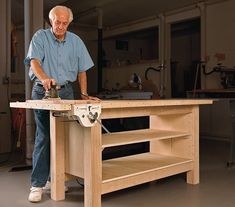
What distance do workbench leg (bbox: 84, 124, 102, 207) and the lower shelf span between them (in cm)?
8

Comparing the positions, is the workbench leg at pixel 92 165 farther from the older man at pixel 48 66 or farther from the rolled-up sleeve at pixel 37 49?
the rolled-up sleeve at pixel 37 49

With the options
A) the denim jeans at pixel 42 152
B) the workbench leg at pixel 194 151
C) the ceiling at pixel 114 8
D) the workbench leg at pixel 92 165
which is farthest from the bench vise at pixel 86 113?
the ceiling at pixel 114 8

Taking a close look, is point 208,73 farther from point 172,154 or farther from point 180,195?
point 180,195

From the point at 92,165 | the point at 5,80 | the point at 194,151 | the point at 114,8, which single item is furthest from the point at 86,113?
the point at 114,8

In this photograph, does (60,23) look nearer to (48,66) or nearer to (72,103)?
(48,66)

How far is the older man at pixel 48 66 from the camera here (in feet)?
7.19

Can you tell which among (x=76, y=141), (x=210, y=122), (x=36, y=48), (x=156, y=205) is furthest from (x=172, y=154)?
(x=210, y=122)

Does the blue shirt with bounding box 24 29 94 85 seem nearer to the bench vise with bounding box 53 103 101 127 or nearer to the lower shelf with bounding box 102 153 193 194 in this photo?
the bench vise with bounding box 53 103 101 127

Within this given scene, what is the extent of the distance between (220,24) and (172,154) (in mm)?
3625

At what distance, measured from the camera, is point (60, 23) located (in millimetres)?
2199

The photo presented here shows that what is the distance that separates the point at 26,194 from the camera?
238cm

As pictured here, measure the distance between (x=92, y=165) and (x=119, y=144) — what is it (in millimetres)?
281

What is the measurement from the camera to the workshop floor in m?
2.18

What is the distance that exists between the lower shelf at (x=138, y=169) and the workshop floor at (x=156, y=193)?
0.49ft
